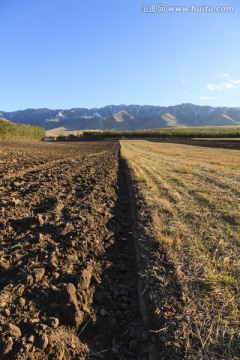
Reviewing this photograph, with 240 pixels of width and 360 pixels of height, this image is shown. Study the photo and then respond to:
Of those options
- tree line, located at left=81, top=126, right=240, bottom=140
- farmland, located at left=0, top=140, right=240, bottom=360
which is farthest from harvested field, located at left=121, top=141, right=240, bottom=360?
tree line, located at left=81, top=126, right=240, bottom=140

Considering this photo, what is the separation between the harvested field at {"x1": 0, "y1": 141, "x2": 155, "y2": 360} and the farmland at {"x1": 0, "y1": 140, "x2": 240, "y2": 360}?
0.01 m

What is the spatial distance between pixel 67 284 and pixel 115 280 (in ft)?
3.01

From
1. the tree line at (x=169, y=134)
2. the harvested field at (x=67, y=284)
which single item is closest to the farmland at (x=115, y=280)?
the harvested field at (x=67, y=284)

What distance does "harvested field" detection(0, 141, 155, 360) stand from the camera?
3338mm

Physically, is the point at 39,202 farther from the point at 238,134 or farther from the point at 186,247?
the point at 238,134

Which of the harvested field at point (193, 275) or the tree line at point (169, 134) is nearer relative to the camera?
the harvested field at point (193, 275)

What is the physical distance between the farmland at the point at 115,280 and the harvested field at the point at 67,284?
13mm

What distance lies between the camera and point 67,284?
13.8ft

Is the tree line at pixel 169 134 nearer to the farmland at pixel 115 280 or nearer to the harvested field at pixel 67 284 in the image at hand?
the farmland at pixel 115 280

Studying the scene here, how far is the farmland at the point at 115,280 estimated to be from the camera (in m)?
3.35

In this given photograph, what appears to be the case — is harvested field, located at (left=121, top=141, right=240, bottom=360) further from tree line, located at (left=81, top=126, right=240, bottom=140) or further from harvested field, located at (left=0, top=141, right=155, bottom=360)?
tree line, located at (left=81, top=126, right=240, bottom=140)

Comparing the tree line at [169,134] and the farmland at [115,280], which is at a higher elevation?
the farmland at [115,280]

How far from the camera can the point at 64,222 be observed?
6.62 metres

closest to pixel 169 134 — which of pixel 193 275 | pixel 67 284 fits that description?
pixel 193 275
